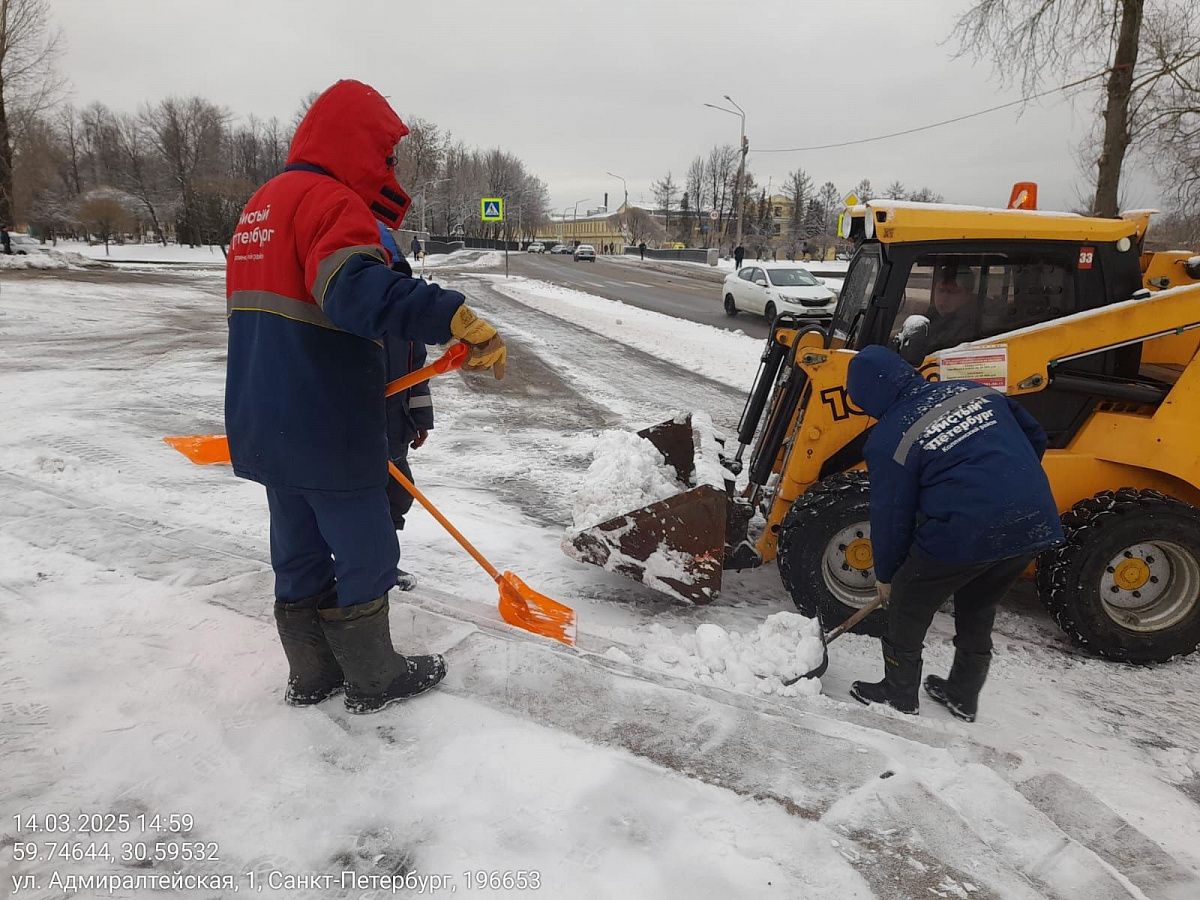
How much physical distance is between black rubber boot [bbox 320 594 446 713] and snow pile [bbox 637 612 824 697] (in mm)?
982

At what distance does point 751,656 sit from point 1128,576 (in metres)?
1.92

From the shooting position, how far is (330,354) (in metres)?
2.10

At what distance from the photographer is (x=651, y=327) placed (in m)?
15.0

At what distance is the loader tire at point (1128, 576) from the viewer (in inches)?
124

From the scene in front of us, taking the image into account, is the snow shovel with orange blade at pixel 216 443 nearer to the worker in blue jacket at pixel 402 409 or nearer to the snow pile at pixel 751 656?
the worker in blue jacket at pixel 402 409

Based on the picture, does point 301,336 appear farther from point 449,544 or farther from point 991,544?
point 991,544

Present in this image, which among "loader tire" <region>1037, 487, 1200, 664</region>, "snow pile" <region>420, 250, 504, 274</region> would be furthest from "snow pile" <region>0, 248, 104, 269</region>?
"loader tire" <region>1037, 487, 1200, 664</region>

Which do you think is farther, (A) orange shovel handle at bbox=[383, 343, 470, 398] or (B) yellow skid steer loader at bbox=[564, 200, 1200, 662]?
(B) yellow skid steer loader at bbox=[564, 200, 1200, 662]

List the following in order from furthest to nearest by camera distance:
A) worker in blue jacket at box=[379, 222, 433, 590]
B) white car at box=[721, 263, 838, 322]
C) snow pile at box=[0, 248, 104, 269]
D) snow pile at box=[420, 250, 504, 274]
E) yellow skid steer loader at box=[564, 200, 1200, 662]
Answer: snow pile at box=[420, 250, 504, 274] → snow pile at box=[0, 248, 104, 269] → white car at box=[721, 263, 838, 322] → yellow skid steer loader at box=[564, 200, 1200, 662] → worker in blue jacket at box=[379, 222, 433, 590]

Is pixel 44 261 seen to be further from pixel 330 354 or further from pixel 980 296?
pixel 980 296

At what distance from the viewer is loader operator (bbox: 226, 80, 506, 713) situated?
6.37 feet

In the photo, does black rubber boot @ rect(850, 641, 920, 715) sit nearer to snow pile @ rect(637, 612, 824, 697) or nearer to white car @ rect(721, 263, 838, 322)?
snow pile @ rect(637, 612, 824, 697)

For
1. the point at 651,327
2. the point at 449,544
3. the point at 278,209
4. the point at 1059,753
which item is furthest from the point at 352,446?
the point at 651,327

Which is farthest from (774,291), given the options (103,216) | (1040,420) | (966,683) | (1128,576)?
(103,216)
